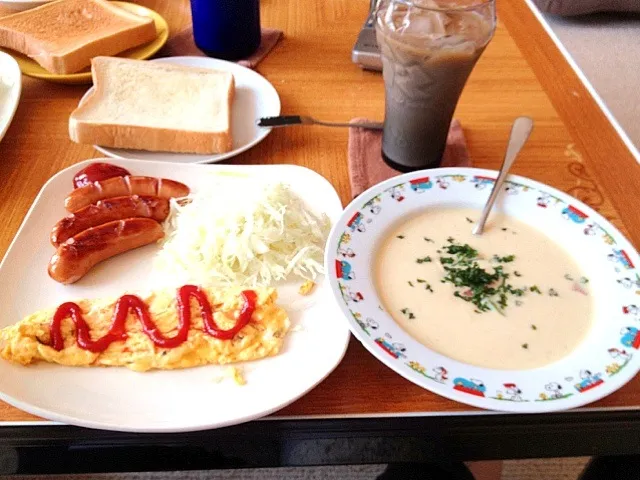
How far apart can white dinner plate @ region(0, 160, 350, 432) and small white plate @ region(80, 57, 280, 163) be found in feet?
1.13

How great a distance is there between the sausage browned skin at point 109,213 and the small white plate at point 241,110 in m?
0.22

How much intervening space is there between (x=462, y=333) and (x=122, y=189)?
0.84m

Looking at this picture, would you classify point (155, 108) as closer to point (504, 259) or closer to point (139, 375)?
point (139, 375)

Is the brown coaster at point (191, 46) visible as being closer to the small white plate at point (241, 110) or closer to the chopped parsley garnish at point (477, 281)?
the small white plate at point (241, 110)

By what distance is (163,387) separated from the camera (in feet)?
3.31

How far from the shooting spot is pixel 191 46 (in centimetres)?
197

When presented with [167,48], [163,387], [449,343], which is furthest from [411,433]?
[167,48]

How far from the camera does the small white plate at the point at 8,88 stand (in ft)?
5.16

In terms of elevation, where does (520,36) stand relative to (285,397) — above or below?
above

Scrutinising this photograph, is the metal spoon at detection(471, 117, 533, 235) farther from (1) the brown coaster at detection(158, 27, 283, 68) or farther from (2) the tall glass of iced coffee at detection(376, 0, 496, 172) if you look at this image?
(1) the brown coaster at detection(158, 27, 283, 68)

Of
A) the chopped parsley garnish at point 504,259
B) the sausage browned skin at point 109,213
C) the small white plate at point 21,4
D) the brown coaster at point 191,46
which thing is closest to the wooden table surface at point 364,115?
the brown coaster at point 191,46

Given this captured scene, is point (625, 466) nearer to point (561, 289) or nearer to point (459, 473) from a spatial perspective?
point (459, 473)

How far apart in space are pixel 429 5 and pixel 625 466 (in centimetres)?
118

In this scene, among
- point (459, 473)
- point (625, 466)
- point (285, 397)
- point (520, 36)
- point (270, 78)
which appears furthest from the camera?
point (520, 36)
